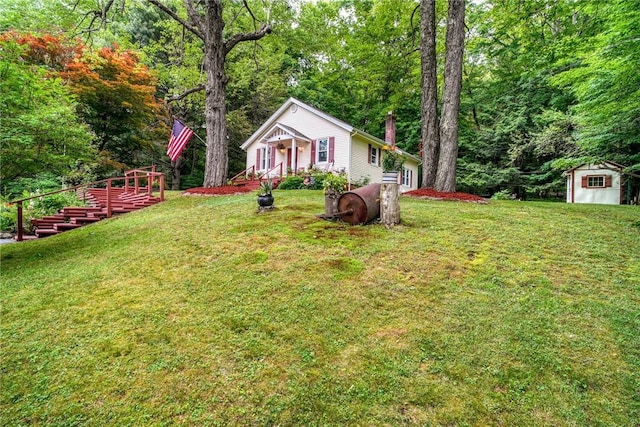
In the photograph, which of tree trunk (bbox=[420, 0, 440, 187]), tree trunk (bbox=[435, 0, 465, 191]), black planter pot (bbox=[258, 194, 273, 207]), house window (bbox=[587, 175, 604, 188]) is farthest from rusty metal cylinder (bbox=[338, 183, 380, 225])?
house window (bbox=[587, 175, 604, 188])

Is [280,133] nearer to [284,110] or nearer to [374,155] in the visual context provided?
[284,110]

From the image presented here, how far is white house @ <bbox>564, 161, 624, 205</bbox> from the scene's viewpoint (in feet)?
42.6

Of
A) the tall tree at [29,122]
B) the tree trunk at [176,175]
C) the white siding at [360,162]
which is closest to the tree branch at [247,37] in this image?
the white siding at [360,162]

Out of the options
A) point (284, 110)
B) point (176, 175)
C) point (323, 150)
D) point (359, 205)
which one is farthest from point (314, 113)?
point (359, 205)

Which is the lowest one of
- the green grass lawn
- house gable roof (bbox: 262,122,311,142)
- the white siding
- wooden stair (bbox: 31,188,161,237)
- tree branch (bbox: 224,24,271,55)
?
the green grass lawn

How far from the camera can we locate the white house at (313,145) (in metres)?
15.4

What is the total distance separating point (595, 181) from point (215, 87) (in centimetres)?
1669

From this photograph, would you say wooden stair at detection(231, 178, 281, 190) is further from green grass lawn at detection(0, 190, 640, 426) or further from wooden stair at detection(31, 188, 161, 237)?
green grass lawn at detection(0, 190, 640, 426)

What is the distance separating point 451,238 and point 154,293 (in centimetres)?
422

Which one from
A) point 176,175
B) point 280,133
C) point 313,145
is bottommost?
point 176,175

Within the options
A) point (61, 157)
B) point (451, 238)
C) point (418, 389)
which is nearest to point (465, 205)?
point (451, 238)

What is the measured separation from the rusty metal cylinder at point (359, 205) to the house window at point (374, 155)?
38.9 ft

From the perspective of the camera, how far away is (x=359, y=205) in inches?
213

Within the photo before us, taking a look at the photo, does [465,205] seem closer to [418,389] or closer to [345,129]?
[418,389]
